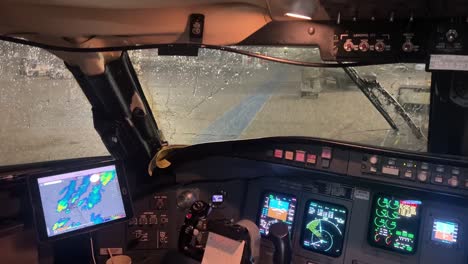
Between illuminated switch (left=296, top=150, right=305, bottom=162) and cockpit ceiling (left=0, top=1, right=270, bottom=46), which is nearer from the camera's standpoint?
cockpit ceiling (left=0, top=1, right=270, bottom=46)

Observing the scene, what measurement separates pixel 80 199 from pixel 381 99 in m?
1.47

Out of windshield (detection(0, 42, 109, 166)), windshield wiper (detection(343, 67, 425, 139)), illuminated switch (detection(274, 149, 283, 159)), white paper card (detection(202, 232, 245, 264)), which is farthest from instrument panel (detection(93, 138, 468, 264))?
white paper card (detection(202, 232, 245, 264))

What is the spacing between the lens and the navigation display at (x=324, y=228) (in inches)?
82.0

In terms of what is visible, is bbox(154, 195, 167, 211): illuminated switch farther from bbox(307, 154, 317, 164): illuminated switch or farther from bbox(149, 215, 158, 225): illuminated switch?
bbox(307, 154, 317, 164): illuminated switch

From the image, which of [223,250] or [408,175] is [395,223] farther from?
[223,250]

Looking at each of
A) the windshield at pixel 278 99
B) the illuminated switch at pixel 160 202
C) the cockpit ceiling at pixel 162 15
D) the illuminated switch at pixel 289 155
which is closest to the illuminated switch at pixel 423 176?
the windshield at pixel 278 99

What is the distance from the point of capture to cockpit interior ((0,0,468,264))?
150 cm

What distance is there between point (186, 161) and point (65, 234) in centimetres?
74

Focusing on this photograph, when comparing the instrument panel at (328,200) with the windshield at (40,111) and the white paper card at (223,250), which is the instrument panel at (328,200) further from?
the white paper card at (223,250)

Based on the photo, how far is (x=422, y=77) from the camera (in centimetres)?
191

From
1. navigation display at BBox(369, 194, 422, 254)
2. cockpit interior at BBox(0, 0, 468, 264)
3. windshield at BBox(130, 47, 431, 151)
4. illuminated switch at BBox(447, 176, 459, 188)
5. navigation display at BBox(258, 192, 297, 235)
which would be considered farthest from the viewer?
navigation display at BBox(258, 192, 297, 235)

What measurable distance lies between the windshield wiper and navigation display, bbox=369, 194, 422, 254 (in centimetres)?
39

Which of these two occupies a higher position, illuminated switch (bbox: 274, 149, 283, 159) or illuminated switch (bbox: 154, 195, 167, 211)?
illuminated switch (bbox: 274, 149, 283, 159)

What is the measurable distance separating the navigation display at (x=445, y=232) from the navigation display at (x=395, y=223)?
0.07 metres
